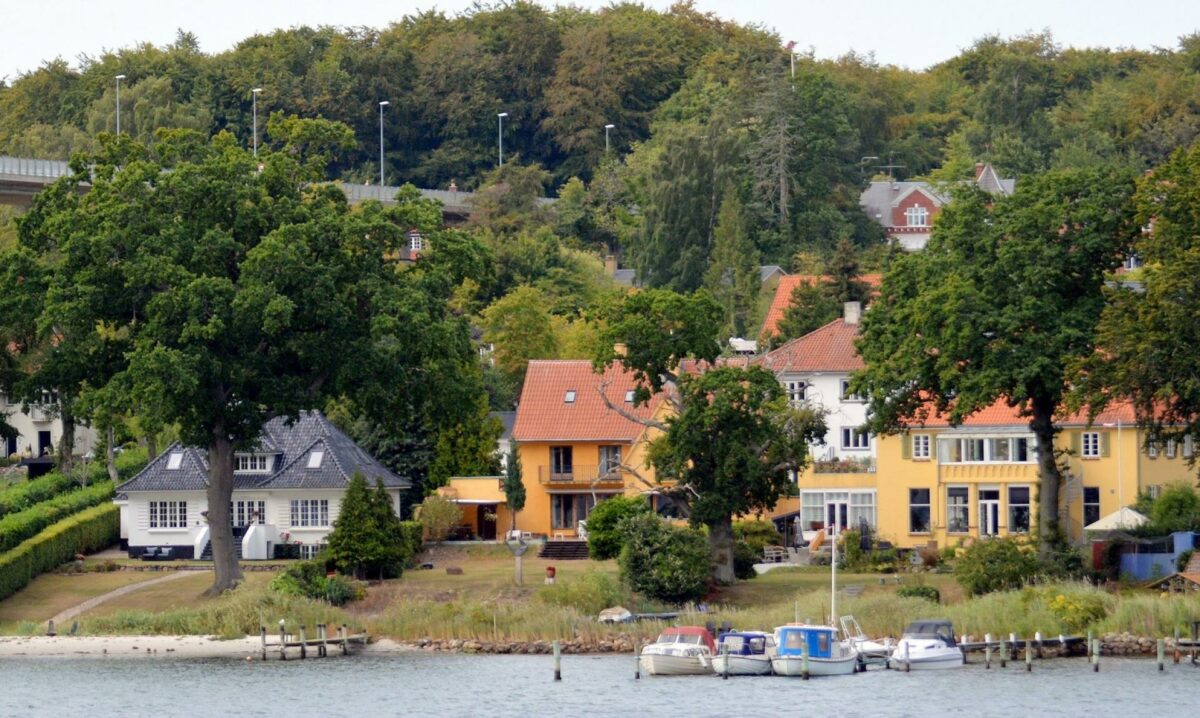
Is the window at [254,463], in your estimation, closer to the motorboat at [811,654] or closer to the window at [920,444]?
the window at [920,444]

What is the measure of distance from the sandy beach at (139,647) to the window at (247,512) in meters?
16.1

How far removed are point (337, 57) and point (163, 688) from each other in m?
118

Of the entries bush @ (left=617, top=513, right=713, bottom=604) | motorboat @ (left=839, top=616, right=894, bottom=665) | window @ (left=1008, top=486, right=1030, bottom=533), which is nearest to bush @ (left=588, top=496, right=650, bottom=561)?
bush @ (left=617, top=513, right=713, bottom=604)

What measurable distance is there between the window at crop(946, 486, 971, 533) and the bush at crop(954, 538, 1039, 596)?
40.4ft

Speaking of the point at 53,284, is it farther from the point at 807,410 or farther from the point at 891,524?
the point at 891,524

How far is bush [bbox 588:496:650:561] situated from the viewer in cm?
8000

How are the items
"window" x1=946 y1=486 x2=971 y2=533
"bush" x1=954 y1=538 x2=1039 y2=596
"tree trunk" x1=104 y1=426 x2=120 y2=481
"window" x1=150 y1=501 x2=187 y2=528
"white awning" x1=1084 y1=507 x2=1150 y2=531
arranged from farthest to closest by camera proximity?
"tree trunk" x1=104 y1=426 x2=120 y2=481
"window" x1=150 y1=501 x2=187 y2=528
"window" x1=946 y1=486 x2=971 y2=533
"white awning" x1=1084 y1=507 x2=1150 y2=531
"bush" x1=954 y1=538 x2=1039 y2=596

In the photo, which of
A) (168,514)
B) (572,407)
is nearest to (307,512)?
(168,514)

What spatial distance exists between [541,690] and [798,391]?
2665 cm

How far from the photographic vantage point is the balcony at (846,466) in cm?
8625

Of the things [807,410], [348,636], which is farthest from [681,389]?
[348,636]

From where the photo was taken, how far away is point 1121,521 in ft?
257

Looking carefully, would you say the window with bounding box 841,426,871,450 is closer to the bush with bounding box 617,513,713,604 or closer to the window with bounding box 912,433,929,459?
the window with bounding box 912,433,929,459

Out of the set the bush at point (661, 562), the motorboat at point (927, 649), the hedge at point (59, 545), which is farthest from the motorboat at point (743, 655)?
the hedge at point (59, 545)
